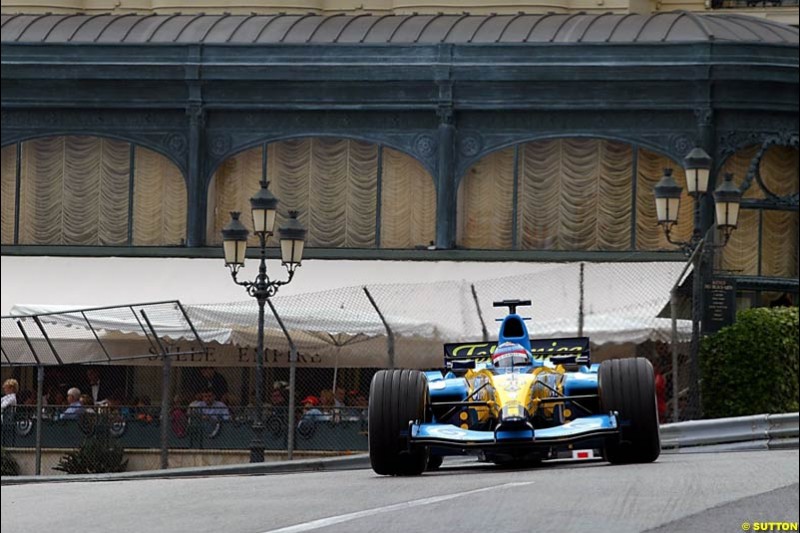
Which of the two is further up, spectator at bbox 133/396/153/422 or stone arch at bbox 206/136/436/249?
stone arch at bbox 206/136/436/249

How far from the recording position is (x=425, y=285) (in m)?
27.2

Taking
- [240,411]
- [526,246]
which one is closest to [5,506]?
[240,411]

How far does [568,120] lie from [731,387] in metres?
7.52

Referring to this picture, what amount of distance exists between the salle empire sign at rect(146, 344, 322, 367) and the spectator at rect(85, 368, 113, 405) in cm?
86

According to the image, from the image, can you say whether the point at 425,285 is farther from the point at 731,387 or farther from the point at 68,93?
the point at 68,93

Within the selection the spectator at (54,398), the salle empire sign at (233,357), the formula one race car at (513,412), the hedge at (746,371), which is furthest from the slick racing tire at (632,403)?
the spectator at (54,398)

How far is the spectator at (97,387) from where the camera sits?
27891 millimetres

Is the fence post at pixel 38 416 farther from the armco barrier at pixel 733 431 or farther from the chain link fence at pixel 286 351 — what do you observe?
the armco barrier at pixel 733 431

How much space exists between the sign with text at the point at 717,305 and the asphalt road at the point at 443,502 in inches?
393

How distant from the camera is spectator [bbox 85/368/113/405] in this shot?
91.5 feet

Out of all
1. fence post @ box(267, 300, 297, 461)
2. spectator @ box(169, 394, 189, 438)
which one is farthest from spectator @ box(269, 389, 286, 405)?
fence post @ box(267, 300, 297, 461)

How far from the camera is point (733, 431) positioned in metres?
23.4

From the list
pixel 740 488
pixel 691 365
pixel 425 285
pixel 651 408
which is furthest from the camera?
pixel 425 285

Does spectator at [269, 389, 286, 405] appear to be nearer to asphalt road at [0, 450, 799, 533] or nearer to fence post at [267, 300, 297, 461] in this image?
fence post at [267, 300, 297, 461]
